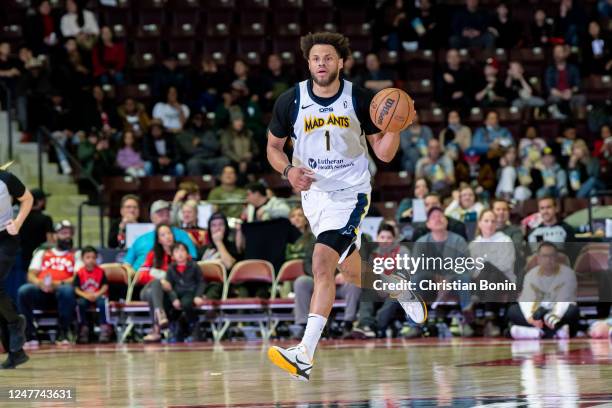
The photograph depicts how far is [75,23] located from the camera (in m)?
22.8

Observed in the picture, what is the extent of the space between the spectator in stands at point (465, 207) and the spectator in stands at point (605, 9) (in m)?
7.75

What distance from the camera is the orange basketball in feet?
27.1

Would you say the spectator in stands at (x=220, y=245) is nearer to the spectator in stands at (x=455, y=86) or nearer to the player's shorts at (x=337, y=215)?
the spectator in stands at (x=455, y=86)

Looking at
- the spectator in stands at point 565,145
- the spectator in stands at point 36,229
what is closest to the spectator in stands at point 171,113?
the spectator in stands at point 36,229

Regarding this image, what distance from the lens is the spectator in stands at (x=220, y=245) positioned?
1594 centimetres

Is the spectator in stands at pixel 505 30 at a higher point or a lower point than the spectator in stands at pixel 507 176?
higher

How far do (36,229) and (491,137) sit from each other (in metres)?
7.13

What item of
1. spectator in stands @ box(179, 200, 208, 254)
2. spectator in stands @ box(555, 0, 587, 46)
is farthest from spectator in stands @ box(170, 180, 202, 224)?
spectator in stands @ box(555, 0, 587, 46)

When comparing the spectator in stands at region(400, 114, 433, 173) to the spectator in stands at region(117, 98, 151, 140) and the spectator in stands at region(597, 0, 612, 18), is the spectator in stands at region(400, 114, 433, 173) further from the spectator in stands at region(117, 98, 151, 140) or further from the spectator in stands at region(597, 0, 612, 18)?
the spectator in stands at region(597, 0, 612, 18)

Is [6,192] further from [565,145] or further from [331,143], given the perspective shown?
[565,145]

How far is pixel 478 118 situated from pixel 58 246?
7811mm

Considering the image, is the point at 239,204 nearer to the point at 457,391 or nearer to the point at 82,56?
the point at 82,56

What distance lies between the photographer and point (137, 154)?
67.3ft

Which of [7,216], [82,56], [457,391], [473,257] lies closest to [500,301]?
[473,257]
